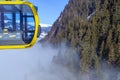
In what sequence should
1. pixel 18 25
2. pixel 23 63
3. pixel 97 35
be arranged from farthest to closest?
pixel 23 63
pixel 97 35
pixel 18 25

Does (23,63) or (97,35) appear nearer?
(97,35)

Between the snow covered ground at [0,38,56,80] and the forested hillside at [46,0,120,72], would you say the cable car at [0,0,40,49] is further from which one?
the snow covered ground at [0,38,56,80]

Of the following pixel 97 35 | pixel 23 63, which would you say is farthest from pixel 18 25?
pixel 23 63

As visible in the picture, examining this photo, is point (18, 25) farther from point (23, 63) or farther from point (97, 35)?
point (23, 63)

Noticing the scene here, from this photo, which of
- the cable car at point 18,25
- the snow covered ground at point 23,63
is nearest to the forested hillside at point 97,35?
the snow covered ground at point 23,63

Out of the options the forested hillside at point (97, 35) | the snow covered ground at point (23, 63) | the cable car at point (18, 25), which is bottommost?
the snow covered ground at point (23, 63)

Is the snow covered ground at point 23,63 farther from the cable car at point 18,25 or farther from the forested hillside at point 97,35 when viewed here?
the cable car at point 18,25
